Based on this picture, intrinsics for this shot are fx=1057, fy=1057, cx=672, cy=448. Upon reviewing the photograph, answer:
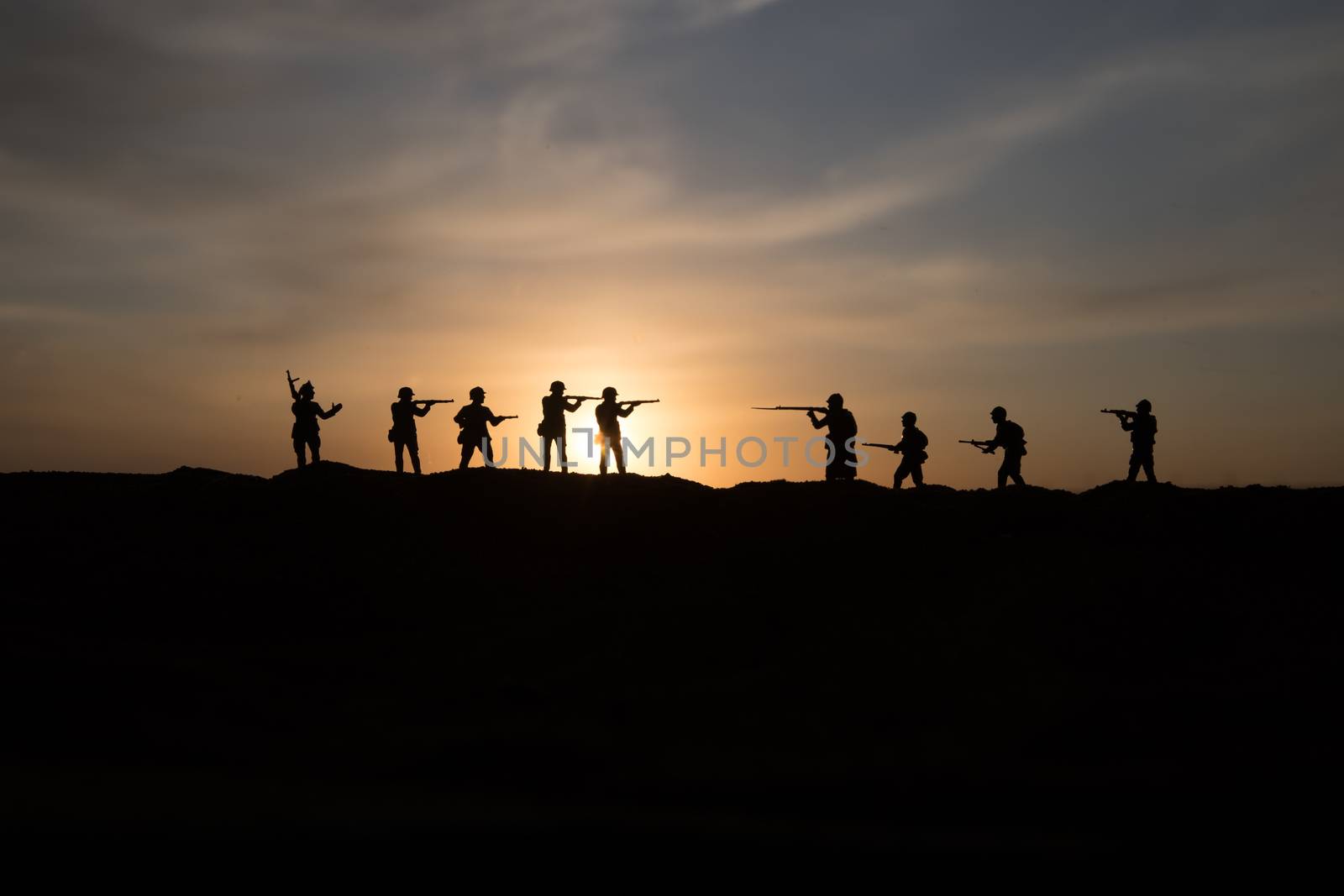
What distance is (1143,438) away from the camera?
1733 centimetres

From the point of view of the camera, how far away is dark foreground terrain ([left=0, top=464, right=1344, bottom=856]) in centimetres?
708

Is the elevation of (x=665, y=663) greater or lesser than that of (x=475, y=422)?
lesser

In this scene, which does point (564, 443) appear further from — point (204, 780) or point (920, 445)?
point (204, 780)

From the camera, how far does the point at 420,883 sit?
5.56 meters

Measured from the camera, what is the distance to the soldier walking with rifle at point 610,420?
58.7 feet

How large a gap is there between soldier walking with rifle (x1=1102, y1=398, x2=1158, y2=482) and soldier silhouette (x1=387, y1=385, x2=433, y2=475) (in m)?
11.7

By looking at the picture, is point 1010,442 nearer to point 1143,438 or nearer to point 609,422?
point 1143,438

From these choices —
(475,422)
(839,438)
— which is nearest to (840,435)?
(839,438)

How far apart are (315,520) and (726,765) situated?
9.72 meters

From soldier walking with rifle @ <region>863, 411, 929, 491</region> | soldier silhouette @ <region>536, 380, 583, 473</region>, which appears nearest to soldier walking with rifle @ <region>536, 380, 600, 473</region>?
soldier silhouette @ <region>536, 380, 583, 473</region>

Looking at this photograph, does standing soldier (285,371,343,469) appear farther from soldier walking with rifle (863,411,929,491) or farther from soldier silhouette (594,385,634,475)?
soldier walking with rifle (863,411,929,491)

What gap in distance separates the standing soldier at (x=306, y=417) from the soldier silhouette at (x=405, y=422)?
99 cm

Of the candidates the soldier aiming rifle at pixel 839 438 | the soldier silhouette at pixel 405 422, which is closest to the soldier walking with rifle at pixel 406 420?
the soldier silhouette at pixel 405 422

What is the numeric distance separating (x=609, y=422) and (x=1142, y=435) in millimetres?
8806
